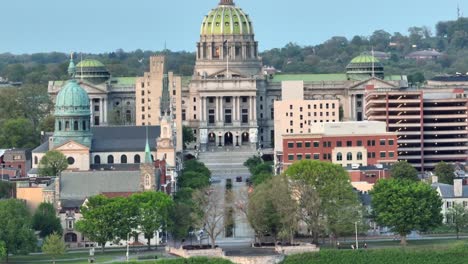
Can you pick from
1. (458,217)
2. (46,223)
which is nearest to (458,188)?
(458,217)

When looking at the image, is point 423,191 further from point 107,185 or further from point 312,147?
point 312,147

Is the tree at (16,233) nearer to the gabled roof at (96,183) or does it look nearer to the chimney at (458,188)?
the gabled roof at (96,183)

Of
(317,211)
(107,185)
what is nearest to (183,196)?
(107,185)

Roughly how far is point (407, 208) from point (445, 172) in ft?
97.1

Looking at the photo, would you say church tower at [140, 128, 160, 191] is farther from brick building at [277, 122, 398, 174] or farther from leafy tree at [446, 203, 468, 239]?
brick building at [277, 122, 398, 174]

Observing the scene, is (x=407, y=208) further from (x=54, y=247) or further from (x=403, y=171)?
(x=403, y=171)

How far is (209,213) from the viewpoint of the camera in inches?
6393

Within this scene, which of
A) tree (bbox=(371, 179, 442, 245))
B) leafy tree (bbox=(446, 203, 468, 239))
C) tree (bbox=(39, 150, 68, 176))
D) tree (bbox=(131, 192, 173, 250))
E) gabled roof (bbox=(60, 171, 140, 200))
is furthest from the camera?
tree (bbox=(39, 150, 68, 176))

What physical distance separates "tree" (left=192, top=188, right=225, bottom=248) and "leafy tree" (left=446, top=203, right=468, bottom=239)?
15.4 metres

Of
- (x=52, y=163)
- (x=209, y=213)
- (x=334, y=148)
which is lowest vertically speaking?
(x=209, y=213)

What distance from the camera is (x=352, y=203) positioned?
163 meters

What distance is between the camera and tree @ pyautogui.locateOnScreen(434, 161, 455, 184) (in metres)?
188

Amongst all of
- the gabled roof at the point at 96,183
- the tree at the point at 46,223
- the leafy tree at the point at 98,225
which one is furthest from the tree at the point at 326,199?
the tree at the point at 46,223

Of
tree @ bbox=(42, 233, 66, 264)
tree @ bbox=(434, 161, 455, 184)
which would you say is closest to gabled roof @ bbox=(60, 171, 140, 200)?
tree @ bbox=(42, 233, 66, 264)
